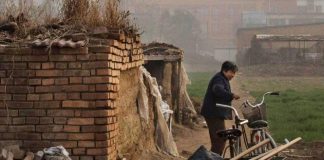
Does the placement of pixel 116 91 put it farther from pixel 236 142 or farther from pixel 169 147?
pixel 169 147

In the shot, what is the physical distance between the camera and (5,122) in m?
5.43

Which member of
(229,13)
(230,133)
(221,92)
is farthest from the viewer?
(229,13)

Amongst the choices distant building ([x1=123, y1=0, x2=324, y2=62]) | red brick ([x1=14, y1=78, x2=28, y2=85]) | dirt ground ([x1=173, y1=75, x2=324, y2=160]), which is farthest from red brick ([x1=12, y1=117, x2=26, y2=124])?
distant building ([x1=123, y1=0, x2=324, y2=62])

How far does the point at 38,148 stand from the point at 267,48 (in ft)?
162

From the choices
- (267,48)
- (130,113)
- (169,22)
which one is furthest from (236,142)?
(169,22)

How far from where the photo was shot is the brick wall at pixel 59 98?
5.31m

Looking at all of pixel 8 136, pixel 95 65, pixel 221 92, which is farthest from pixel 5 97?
pixel 221 92

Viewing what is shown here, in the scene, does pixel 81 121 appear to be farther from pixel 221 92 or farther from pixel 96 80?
pixel 221 92

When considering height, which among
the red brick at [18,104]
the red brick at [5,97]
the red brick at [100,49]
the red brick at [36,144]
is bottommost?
the red brick at [36,144]

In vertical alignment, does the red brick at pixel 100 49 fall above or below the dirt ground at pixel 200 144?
above

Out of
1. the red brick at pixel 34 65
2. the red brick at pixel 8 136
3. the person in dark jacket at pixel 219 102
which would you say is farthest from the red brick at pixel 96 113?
the person in dark jacket at pixel 219 102

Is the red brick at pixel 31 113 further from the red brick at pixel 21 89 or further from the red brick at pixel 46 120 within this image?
the red brick at pixel 21 89

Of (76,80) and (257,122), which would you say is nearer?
(76,80)

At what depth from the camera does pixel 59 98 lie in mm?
5344
